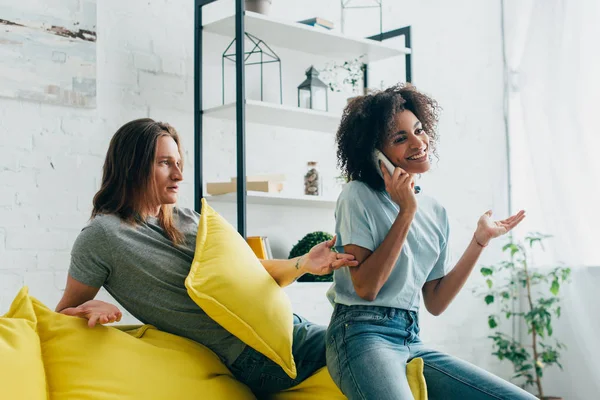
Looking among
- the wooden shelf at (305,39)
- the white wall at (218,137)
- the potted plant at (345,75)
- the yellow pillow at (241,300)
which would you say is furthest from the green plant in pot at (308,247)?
the yellow pillow at (241,300)

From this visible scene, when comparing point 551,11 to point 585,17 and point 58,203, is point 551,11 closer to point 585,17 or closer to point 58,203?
point 585,17

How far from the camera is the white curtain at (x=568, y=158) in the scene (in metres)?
3.62

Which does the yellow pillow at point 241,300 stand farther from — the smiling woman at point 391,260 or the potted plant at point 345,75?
the potted plant at point 345,75

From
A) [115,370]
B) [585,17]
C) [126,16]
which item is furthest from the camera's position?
[585,17]

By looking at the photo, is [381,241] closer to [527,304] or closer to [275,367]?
[275,367]

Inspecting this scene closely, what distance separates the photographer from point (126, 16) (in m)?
2.84

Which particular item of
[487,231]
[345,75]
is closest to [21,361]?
[487,231]

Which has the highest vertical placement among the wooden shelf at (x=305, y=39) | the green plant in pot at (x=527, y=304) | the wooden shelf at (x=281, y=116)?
the wooden shelf at (x=305, y=39)

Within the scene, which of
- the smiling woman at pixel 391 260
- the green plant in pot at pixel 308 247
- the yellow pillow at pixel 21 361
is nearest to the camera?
the yellow pillow at pixel 21 361

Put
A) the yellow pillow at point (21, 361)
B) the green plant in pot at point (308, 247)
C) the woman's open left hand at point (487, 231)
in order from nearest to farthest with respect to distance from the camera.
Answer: the yellow pillow at point (21, 361), the woman's open left hand at point (487, 231), the green plant in pot at point (308, 247)

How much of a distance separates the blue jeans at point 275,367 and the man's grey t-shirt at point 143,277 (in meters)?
0.03

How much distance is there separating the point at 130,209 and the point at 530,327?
281 centimetres

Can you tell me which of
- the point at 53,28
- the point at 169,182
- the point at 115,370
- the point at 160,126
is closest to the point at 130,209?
the point at 169,182

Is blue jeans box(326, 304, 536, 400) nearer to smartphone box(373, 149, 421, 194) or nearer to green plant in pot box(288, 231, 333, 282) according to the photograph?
smartphone box(373, 149, 421, 194)
